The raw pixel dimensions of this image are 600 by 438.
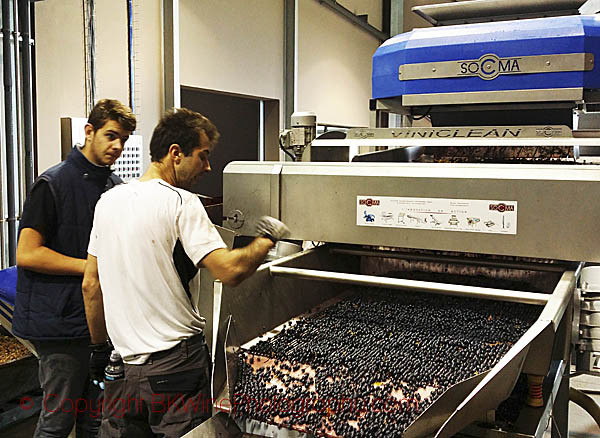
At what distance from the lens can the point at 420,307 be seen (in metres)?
1.88

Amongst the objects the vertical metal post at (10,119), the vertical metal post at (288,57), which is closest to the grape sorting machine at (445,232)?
the vertical metal post at (10,119)

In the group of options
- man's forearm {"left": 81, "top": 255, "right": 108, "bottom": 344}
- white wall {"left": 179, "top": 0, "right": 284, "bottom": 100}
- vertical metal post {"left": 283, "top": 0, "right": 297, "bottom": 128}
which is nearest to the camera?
man's forearm {"left": 81, "top": 255, "right": 108, "bottom": 344}

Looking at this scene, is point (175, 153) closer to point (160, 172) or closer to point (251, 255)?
point (160, 172)

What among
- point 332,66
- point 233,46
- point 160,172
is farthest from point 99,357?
point 332,66

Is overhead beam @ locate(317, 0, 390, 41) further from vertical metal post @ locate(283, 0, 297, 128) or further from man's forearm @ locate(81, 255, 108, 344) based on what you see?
man's forearm @ locate(81, 255, 108, 344)

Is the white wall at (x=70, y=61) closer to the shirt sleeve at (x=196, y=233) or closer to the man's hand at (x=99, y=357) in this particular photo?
the man's hand at (x=99, y=357)

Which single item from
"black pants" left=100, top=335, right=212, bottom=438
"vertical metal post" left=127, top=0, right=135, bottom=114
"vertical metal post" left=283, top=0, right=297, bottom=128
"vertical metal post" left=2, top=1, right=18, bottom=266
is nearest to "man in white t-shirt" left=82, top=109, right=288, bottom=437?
"black pants" left=100, top=335, right=212, bottom=438

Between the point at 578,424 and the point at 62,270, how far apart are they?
3001 millimetres

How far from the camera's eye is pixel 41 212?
208 cm

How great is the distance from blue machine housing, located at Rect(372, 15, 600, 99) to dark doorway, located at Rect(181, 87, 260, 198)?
14.7 ft

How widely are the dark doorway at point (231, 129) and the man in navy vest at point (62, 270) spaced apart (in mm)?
4217

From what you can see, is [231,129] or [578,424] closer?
[578,424]

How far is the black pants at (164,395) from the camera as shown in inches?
65.3

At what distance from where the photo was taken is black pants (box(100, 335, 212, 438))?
1659 millimetres
